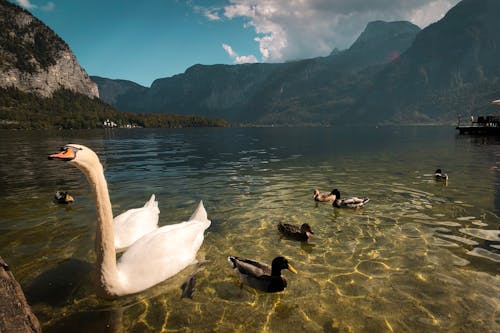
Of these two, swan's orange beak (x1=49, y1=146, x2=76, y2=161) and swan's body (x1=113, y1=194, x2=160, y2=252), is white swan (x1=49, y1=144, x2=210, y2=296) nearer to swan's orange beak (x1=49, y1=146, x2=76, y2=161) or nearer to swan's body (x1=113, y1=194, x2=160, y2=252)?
swan's orange beak (x1=49, y1=146, x2=76, y2=161)

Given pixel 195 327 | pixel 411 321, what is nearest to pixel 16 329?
pixel 195 327

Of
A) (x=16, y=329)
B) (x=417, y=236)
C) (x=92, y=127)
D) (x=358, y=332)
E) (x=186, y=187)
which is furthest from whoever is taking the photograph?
(x=92, y=127)

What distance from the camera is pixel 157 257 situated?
21.5 feet

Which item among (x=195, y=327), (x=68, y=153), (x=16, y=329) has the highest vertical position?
(x=68, y=153)

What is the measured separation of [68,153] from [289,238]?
775 cm

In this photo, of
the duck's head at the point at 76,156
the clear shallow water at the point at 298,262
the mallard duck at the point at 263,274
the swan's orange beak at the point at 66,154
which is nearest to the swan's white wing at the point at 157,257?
the clear shallow water at the point at 298,262

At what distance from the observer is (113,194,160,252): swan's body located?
328 inches

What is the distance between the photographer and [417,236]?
33.0 ft

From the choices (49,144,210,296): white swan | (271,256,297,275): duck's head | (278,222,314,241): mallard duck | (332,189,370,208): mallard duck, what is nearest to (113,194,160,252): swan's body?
(49,144,210,296): white swan

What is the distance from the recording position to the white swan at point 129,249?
16.6 feet

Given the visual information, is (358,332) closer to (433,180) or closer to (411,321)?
(411,321)

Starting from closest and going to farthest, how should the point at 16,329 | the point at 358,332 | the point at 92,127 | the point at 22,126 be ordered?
the point at 16,329 → the point at 358,332 → the point at 22,126 → the point at 92,127

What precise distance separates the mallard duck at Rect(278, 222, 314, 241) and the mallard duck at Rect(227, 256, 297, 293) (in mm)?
2802

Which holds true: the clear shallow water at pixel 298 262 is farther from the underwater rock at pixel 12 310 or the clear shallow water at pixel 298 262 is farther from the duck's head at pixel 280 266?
the underwater rock at pixel 12 310
